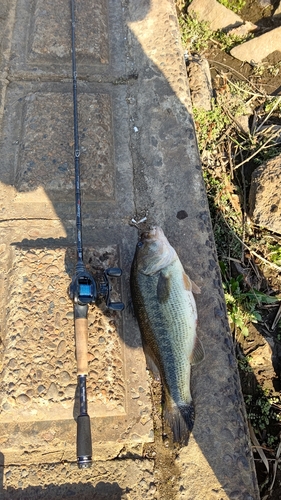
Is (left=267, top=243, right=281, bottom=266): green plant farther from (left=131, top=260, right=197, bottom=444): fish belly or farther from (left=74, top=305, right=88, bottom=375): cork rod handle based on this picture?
(left=74, top=305, right=88, bottom=375): cork rod handle

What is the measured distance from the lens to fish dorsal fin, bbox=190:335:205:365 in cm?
271

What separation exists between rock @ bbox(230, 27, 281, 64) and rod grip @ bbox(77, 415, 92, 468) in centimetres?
442

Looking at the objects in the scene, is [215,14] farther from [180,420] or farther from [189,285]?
[180,420]

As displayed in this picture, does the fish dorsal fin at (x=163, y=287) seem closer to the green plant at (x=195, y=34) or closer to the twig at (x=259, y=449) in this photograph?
the twig at (x=259, y=449)

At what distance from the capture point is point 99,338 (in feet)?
9.07

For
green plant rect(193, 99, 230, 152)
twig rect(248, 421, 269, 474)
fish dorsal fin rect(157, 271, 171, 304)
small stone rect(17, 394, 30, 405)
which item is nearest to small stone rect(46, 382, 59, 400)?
small stone rect(17, 394, 30, 405)

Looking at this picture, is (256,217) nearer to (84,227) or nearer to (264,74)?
(84,227)

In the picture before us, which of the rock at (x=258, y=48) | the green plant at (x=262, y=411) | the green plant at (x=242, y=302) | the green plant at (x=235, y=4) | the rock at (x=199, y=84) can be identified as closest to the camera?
the green plant at (x=262, y=411)

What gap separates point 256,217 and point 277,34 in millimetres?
2521

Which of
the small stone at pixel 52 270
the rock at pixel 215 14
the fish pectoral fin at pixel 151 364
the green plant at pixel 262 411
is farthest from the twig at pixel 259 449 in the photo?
the rock at pixel 215 14

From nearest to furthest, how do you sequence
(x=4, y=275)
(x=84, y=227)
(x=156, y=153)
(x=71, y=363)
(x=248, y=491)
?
(x=248, y=491), (x=71, y=363), (x=4, y=275), (x=84, y=227), (x=156, y=153)

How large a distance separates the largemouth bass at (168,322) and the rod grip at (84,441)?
0.53 metres

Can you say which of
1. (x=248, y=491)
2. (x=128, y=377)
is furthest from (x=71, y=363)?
(x=248, y=491)

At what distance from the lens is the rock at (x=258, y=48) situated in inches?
188
